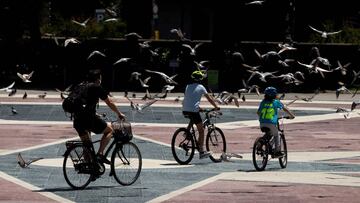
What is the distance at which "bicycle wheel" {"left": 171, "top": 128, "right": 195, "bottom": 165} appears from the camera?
19.4 meters

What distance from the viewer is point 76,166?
51.2ft

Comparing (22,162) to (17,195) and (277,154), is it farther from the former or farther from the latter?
(277,154)

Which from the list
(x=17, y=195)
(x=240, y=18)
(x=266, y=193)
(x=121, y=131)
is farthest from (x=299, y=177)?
(x=240, y=18)

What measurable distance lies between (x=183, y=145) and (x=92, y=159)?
401 centimetres

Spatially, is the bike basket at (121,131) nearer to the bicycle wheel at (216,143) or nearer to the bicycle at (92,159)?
the bicycle at (92,159)

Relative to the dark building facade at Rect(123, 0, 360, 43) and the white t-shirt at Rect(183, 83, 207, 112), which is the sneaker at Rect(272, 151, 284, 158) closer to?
the white t-shirt at Rect(183, 83, 207, 112)

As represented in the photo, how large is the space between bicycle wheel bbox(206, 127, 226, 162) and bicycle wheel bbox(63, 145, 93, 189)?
4649mm

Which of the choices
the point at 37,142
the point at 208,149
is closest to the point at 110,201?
the point at 208,149

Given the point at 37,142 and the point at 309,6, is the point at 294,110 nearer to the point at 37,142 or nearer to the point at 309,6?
the point at 37,142

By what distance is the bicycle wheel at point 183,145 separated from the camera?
19.4 metres

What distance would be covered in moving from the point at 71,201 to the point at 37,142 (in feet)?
30.5

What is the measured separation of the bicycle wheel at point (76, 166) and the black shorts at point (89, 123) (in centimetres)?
33

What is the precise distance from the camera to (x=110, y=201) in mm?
14312

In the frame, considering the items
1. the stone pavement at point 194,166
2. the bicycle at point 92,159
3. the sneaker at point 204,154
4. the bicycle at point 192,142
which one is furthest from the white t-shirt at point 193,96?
the bicycle at point 92,159
